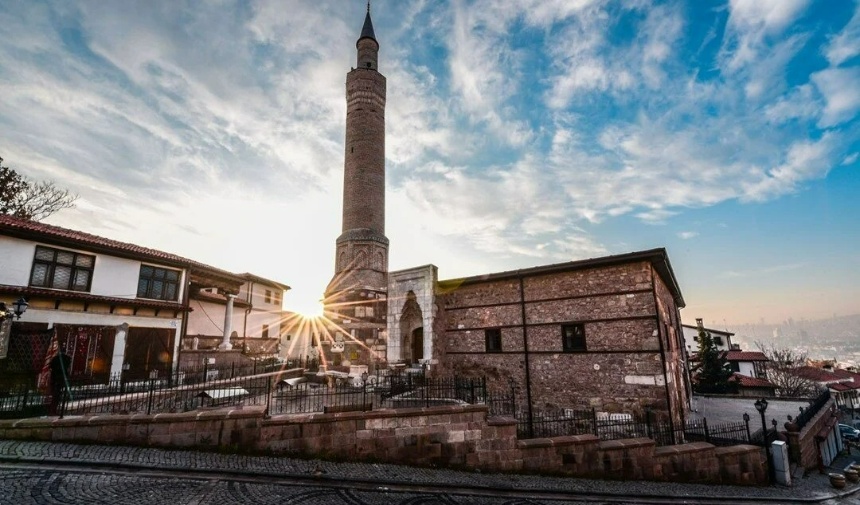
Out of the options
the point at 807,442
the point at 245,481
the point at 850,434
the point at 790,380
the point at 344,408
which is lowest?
the point at 850,434

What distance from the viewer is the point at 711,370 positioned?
28828mm

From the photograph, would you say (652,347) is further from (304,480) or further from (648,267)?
(304,480)

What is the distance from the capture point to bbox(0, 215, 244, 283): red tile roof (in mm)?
12633

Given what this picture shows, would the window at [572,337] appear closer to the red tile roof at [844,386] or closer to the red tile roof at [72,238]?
the red tile roof at [72,238]

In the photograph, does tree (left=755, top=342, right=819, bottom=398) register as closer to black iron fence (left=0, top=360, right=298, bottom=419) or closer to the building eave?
the building eave

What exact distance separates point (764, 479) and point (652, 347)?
4.56 m

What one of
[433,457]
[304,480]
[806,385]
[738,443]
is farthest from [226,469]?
[806,385]

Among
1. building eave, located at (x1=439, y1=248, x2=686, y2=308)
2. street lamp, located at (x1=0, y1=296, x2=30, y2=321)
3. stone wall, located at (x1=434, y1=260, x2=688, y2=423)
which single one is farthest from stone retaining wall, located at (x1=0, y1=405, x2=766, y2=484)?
building eave, located at (x1=439, y1=248, x2=686, y2=308)

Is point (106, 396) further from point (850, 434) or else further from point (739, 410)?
point (850, 434)

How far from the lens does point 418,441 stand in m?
9.23

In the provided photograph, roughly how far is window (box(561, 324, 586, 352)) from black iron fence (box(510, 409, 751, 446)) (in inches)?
91.2

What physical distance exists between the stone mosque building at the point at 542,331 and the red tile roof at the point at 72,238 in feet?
29.1

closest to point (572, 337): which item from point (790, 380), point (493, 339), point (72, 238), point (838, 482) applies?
point (493, 339)

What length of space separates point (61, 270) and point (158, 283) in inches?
130
